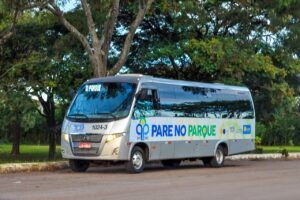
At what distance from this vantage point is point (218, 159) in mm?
25156

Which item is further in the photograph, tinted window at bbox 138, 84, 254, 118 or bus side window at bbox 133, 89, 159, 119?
tinted window at bbox 138, 84, 254, 118

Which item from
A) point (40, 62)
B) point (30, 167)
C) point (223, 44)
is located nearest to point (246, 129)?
point (223, 44)

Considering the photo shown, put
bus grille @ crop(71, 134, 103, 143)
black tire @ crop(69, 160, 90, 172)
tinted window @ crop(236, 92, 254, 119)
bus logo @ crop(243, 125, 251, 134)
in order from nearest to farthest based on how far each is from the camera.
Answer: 1. bus grille @ crop(71, 134, 103, 143)
2. black tire @ crop(69, 160, 90, 172)
3. tinted window @ crop(236, 92, 254, 119)
4. bus logo @ crop(243, 125, 251, 134)

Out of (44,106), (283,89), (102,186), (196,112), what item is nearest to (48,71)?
(44,106)

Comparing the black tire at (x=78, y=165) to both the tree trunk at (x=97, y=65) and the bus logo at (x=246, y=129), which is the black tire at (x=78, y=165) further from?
the bus logo at (x=246, y=129)

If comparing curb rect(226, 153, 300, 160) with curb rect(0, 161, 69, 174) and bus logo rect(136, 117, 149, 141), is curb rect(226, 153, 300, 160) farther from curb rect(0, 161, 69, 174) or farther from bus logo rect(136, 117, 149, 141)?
curb rect(0, 161, 69, 174)

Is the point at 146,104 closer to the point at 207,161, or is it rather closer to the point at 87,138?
the point at 87,138

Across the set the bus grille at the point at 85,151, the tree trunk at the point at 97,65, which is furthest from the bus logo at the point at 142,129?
the tree trunk at the point at 97,65

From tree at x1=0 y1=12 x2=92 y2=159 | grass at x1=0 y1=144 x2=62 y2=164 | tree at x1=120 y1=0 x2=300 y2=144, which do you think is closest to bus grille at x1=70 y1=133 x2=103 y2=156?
grass at x1=0 y1=144 x2=62 y2=164

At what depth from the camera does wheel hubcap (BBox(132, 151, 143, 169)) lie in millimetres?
20578

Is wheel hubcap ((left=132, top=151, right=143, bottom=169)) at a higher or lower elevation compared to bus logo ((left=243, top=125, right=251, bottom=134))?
lower

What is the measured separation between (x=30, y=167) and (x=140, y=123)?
3883 millimetres

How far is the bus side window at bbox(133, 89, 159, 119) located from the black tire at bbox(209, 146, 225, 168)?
452 cm

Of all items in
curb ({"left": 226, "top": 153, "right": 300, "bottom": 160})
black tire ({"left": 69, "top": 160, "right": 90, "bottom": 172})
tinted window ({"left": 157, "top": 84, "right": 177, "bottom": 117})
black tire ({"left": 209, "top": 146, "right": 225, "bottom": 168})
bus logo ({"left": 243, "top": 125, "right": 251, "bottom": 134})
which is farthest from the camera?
curb ({"left": 226, "top": 153, "right": 300, "bottom": 160})
